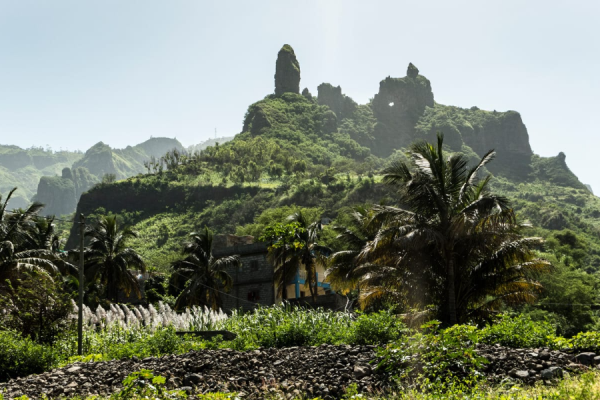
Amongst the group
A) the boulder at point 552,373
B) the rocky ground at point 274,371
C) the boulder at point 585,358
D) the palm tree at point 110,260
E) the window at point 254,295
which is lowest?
the window at point 254,295

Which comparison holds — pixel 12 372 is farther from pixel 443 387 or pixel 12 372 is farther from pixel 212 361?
pixel 443 387

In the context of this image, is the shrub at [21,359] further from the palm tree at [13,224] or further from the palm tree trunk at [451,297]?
the palm tree at [13,224]

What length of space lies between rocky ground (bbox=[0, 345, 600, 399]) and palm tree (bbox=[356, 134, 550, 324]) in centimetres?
878

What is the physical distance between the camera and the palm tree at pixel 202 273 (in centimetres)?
4100

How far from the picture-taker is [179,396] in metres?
9.96

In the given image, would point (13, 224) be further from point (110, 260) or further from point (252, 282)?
point (252, 282)

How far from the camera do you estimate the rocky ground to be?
1089 centimetres

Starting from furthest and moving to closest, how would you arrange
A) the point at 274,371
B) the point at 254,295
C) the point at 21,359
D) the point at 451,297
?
the point at 254,295, the point at 451,297, the point at 21,359, the point at 274,371

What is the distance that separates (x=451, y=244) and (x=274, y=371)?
1078cm

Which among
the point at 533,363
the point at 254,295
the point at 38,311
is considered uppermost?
the point at 533,363

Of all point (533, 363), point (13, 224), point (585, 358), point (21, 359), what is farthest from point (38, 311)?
point (585, 358)

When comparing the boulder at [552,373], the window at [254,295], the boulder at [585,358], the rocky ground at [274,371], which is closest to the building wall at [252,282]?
the window at [254,295]

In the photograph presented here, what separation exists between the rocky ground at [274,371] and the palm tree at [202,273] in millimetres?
26306

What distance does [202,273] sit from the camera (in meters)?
42.2
